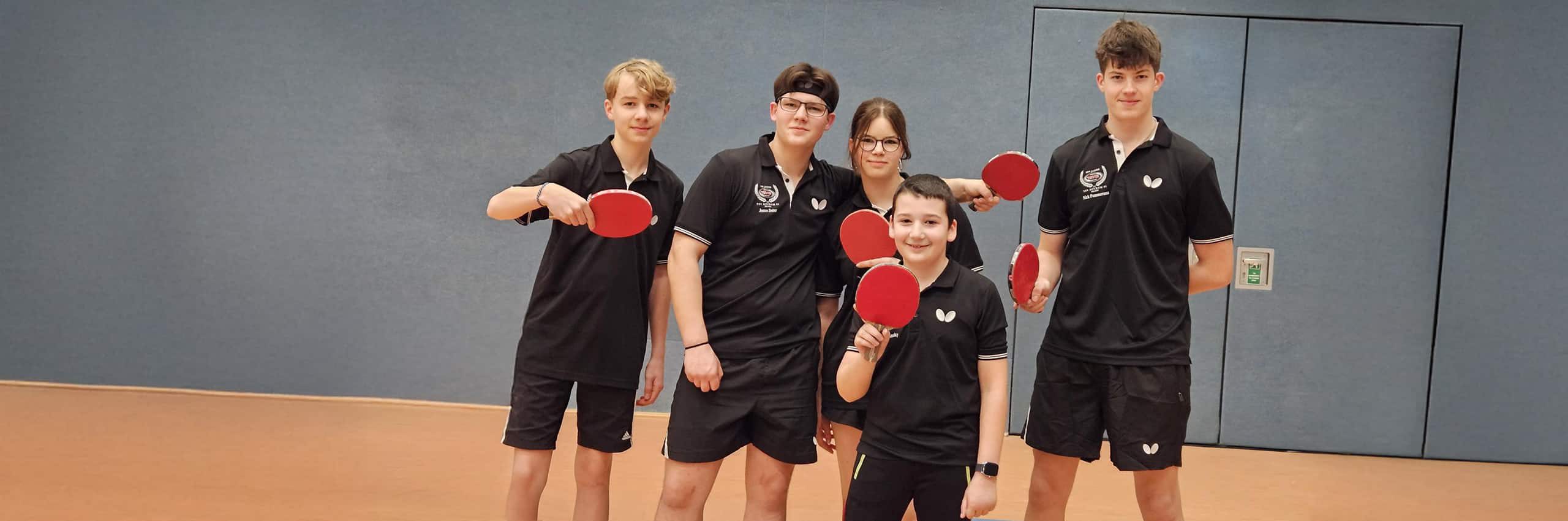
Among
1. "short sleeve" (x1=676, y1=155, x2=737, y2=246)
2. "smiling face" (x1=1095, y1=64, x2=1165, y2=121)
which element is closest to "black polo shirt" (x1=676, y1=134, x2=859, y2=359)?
"short sleeve" (x1=676, y1=155, x2=737, y2=246)

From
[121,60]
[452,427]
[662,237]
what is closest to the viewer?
[662,237]

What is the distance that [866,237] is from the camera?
280 centimetres

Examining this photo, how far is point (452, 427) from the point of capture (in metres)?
5.63

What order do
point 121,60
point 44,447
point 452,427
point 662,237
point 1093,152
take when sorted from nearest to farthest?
point 1093,152 → point 662,237 → point 44,447 → point 452,427 → point 121,60

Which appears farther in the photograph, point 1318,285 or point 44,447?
point 1318,285

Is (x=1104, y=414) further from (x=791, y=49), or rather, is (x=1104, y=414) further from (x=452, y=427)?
(x=452, y=427)

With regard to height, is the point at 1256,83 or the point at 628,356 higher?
the point at 1256,83

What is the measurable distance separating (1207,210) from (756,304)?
4.33ft

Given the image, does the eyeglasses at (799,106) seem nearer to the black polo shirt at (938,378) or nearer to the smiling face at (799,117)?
the smiling face at (799,117)

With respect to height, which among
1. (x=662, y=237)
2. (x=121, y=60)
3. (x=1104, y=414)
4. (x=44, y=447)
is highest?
(x=121, y=60)

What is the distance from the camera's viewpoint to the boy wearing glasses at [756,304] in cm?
299

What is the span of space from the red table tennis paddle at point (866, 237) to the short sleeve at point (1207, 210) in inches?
35.3

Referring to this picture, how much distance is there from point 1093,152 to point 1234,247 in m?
3.33

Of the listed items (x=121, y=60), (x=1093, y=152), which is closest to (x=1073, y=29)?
(x=1093, y=152)
